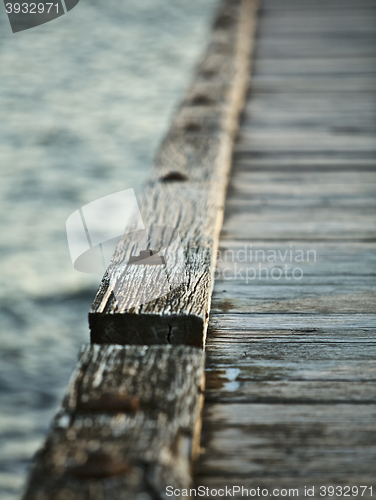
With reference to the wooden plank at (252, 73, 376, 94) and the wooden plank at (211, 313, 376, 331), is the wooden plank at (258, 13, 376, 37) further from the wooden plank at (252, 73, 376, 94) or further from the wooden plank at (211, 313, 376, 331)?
the wooden plank at (211, 313, 376, 331)

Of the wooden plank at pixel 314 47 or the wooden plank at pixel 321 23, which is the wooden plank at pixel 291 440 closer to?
the wooden plank at pixel 314 47

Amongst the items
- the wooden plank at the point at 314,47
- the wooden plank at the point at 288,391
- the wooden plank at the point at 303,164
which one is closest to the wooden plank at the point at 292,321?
the wooden plank at the point at 288,391

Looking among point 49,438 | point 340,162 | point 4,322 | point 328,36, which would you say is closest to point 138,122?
point 328,36

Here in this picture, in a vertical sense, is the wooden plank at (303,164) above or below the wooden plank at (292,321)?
below

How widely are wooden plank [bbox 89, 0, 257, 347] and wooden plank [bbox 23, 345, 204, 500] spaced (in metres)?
0.10

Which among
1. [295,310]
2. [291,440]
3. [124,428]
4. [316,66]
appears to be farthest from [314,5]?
[124,428]

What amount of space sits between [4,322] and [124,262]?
6.35ft

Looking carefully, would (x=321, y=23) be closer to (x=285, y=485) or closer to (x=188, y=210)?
(x=188, y=210)

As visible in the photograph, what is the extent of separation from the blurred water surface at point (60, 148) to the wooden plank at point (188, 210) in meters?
1.16

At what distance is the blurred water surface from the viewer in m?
2.66

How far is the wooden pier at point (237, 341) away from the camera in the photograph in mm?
787

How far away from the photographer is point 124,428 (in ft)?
2.62

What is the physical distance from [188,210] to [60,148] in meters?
4.19

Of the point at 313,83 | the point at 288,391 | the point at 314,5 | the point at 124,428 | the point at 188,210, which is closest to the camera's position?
the point at 124,428
